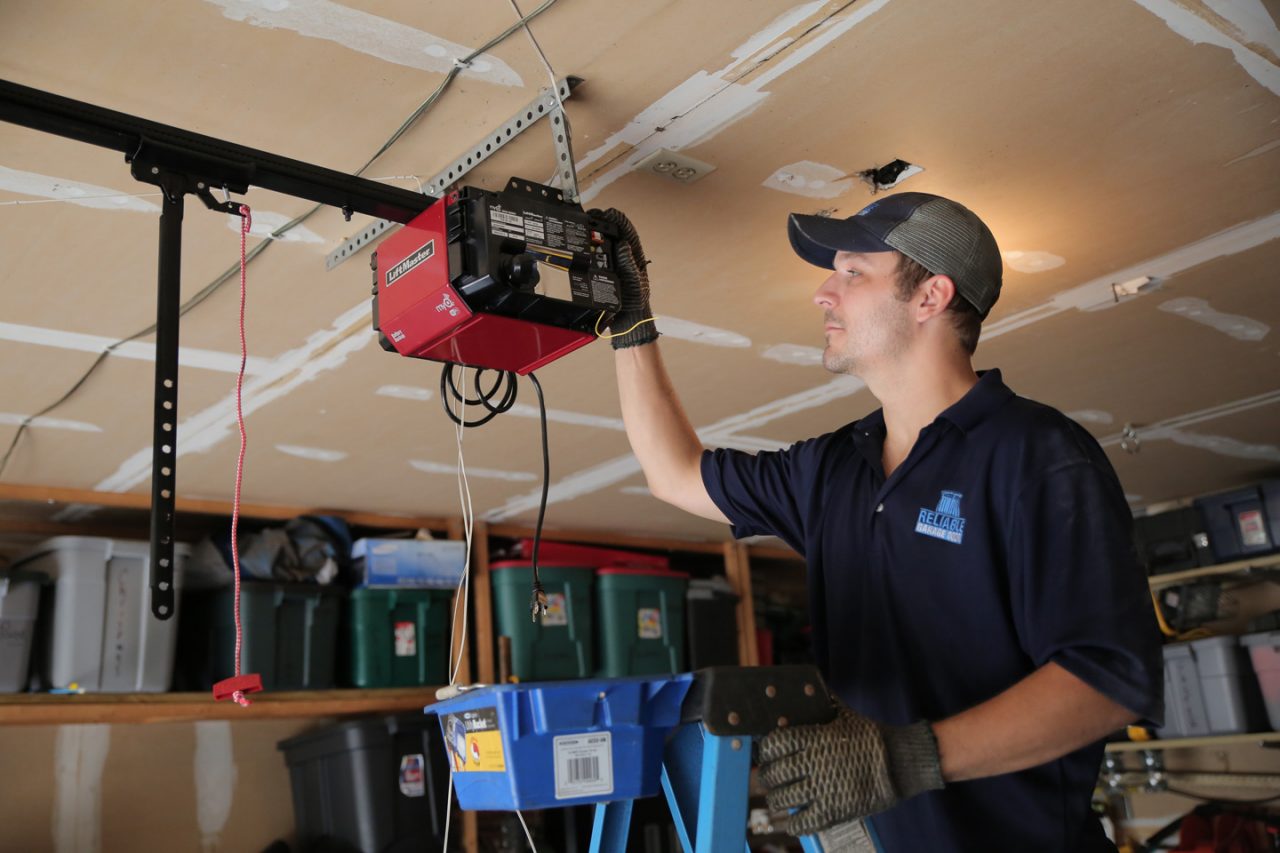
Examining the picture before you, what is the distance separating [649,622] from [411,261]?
10.4 feet

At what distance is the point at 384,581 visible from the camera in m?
4.09

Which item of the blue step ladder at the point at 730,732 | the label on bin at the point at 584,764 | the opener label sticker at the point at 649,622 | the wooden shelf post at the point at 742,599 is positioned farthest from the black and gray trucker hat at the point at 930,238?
the wooden shelf post at the point at 742,599

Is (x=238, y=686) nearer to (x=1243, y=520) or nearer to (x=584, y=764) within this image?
(x=584, y=764)

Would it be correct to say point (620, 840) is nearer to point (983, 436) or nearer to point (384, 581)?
point (983, 436)

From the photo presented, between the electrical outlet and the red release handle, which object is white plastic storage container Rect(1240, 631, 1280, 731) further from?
the red release handle

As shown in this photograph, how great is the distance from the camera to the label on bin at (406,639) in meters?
4.14

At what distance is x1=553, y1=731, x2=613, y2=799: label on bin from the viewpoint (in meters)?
1.16

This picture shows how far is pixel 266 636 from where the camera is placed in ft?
12.5

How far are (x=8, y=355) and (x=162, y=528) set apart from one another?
148 centimetres

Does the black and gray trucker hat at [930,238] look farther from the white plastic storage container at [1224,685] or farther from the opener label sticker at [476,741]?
the white plastic storage container at [1224,685]

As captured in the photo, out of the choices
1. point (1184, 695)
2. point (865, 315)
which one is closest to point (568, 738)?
point (865, 315)

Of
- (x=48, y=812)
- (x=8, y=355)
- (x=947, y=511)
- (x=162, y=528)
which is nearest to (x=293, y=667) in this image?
(x=48, y=812)

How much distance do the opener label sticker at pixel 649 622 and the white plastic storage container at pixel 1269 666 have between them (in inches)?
91.9

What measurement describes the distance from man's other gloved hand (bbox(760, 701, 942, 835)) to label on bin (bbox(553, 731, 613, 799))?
160 mm
